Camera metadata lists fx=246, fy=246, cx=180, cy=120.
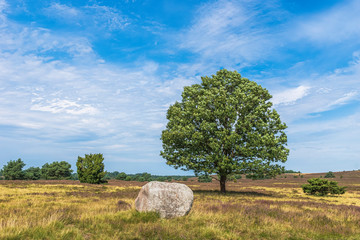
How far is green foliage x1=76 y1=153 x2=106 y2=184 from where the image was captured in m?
51.4

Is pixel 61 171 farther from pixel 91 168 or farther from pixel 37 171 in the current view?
pixel 91 168

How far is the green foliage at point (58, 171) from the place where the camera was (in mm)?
74875

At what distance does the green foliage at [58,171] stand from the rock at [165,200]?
70.8 meters

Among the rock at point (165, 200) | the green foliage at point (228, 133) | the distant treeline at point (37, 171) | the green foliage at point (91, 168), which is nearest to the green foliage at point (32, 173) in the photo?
the distant treeline at point (37, 171)

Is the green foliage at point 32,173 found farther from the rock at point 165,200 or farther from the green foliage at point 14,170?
the rock at point 165,200

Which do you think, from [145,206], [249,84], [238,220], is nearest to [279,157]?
[249,84]

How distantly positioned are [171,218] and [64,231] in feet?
17.1

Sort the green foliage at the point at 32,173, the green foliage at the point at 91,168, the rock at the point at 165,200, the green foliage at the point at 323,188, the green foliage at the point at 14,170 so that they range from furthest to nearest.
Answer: the green foliage at the point at 32,173
the green foliage at the point at 14,170
the green foliage at the point at 91,168
the green foliage at the point at 323,188
the rock at the point at 165,200

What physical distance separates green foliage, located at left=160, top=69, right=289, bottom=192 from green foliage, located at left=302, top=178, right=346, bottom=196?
43.4 ft

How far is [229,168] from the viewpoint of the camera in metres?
26.8

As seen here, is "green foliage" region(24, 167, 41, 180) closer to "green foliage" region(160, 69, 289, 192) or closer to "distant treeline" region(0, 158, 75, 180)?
"distant treeline" region(0, 158, 75, 180)

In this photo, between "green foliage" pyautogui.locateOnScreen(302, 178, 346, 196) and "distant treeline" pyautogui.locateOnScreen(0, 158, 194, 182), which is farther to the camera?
"distant treeline" pyautogui.locateOnScreen(0, 158, 194, 182)

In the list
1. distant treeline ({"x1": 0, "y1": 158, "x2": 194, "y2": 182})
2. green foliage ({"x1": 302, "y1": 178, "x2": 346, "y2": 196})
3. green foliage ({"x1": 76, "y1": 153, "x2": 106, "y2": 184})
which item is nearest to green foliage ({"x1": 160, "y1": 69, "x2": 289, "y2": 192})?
green foliage ({"x1": 302, "y1": 178, "x2": 346, "y2": 196})

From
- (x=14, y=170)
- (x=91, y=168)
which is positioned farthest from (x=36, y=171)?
(x=91, y=168)
